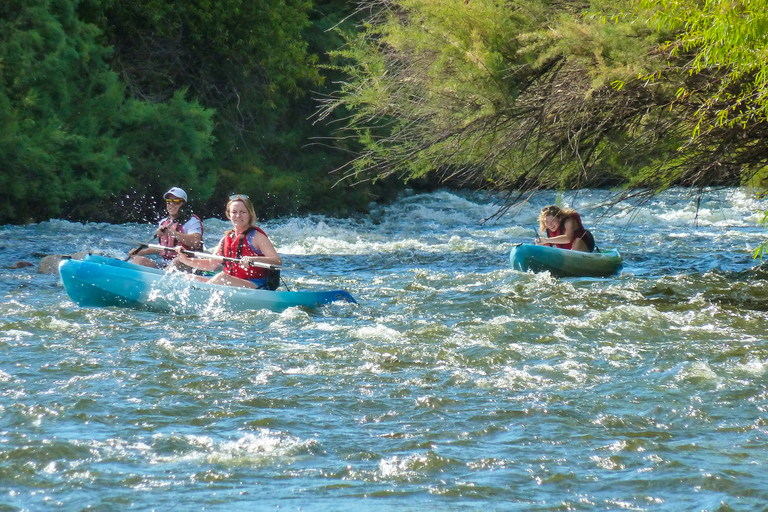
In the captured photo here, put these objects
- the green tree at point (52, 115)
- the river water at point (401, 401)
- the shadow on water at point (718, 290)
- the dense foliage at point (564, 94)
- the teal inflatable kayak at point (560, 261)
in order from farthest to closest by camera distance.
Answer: the green tree at point (52, 115)
the teal inflatable kayak at point (560, 261)
the shadow on water at point (718, 290)
the dense foliage at point (564, 94)
the river water at point (401, 401)

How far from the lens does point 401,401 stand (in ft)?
17.1

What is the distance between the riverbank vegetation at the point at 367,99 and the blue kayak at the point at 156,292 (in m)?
2.02

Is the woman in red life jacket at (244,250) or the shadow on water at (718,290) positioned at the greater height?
the woman in red life jacket at (244,250)

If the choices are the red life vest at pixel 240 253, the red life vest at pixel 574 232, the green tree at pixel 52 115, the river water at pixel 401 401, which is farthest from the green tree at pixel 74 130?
the red life vest at pixel 574 232

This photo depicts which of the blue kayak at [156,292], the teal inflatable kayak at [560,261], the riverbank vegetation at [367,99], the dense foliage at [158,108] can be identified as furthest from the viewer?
the dense foliage at [158,108]

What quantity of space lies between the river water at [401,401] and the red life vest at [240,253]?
544mm

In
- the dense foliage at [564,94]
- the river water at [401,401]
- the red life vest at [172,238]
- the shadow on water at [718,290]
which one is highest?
the dense foliage at [564,94]

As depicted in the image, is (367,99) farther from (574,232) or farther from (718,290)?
(718,290)

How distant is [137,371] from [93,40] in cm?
1159

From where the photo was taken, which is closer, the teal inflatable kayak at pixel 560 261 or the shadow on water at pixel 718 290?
the shadow on water at pixel 718 290

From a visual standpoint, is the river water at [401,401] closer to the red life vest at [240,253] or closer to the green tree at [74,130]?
the red life vest at [240,253]

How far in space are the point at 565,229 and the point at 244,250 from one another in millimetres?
4266

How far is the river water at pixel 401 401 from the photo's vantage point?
153 inches

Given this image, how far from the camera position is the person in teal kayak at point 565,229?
10.7 meters
